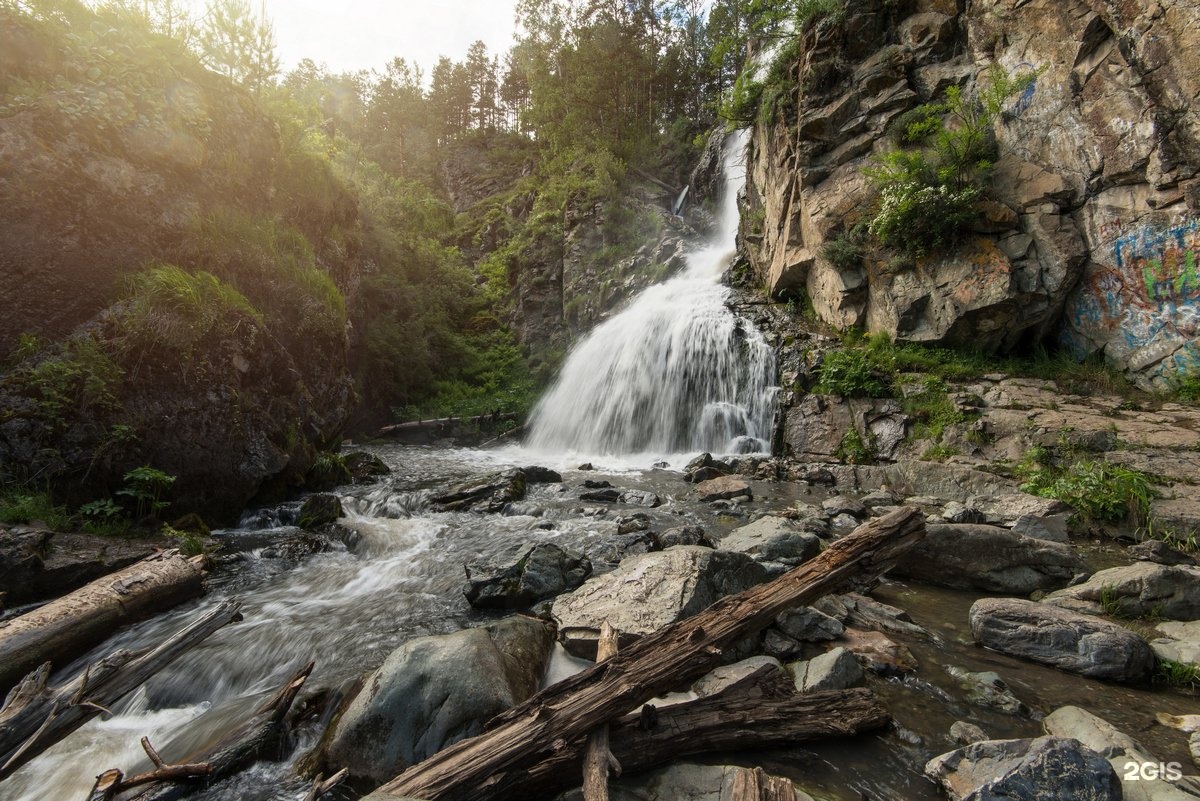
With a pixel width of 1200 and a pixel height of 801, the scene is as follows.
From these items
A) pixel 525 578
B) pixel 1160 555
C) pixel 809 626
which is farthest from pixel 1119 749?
pixel 1160 555

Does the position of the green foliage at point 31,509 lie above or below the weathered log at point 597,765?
above

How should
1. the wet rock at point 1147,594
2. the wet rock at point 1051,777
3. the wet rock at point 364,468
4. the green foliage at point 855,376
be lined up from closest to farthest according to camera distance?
the wet rock at point 1051,777
the wet rock at point 1147,594
the wet rock at point 364,468
the green foliage at point 855,376

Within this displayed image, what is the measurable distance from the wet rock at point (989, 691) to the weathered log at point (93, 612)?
6237mm

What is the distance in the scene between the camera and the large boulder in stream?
8.95 feet

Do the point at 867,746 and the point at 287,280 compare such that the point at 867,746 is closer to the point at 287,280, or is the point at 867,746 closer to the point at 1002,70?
the point at 287,280

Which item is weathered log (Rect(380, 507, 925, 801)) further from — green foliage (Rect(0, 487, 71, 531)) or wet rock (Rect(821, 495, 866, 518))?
green foliage (Rect(0, 487, 71, 531))

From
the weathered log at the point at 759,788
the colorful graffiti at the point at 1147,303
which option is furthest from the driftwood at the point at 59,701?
the colorful graffiti at the point at 1147,303

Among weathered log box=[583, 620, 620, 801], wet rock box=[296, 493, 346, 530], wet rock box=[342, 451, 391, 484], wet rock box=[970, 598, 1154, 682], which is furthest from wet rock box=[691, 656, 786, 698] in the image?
wet rock box=[342, 451, 391, 484]

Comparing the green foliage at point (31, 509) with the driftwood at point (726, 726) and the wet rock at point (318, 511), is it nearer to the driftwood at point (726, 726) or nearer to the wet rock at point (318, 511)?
the wet rock at point (318, 511)

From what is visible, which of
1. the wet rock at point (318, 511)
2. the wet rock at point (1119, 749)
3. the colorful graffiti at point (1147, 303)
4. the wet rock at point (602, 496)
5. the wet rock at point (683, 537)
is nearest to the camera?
the wet rock at point (1119, 749)

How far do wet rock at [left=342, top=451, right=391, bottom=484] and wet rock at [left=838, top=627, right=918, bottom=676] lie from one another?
9.51 meters

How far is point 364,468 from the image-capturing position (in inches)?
439

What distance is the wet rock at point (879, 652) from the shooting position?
3484mm

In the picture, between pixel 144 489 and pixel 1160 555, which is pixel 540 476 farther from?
pixel 1160 555
